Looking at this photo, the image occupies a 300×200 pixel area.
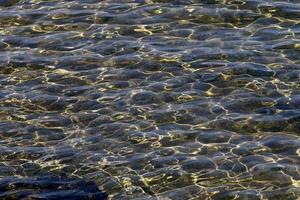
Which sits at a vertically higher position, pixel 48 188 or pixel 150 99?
pixel 150 99

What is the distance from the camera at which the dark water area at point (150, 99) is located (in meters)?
11.0

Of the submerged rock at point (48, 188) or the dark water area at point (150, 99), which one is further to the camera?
the dark water area at point (150, 99)

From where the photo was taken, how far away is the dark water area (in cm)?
1096

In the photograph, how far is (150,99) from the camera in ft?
43.4

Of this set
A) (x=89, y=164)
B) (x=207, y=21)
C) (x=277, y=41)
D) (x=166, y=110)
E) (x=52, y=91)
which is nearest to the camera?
(x=89, y=164)

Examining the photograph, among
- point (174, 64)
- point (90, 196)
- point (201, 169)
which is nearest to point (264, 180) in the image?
point (201, 169)

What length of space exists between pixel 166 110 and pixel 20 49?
14.6 ft

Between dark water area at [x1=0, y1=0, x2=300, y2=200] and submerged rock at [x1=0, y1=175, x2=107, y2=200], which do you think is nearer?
submerged rock at [x1=0, y1=175, x2=107, y2=200]

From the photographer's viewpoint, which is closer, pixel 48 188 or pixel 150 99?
pixel 48 188

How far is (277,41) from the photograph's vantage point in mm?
14875

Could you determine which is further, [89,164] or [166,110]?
[166,110]

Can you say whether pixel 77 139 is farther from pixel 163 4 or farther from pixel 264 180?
pixel 163 4

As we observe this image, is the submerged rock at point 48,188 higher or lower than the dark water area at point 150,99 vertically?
lower

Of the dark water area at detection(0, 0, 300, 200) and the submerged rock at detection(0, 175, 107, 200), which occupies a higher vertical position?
the dark water area at detection(0, 0, 300, 200)
